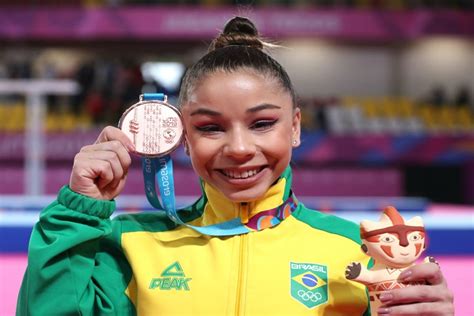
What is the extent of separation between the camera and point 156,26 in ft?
36.4

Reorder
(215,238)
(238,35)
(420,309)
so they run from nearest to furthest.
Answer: (420,309) < (215,238) < (238,35)

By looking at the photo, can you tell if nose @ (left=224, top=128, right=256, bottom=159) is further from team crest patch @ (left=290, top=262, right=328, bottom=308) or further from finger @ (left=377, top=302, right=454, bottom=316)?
finger @ (left=377, top=302, right=454, bottom=316)

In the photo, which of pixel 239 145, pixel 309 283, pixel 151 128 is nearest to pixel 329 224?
pixel 309 283

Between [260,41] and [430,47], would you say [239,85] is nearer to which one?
[260,41]

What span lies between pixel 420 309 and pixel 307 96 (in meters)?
12.0

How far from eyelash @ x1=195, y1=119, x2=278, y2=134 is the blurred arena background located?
7.59 meters

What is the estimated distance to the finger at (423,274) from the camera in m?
1.21

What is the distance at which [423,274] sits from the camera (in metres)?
1.21

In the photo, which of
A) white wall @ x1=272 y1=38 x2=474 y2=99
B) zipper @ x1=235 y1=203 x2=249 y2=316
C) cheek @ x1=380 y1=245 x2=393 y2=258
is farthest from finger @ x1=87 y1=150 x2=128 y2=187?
white wall @ x1=272 y1=38 x2=474 y2=99

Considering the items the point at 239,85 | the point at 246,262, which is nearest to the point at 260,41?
the point at 239,85

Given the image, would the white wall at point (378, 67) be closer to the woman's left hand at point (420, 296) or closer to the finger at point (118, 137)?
the finger at point (118, 137)

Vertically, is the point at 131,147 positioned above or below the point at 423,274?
above

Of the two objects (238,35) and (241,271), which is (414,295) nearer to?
(241,271)

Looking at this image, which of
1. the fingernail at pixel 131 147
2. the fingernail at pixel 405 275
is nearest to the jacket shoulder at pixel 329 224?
the fingernail at pixel 405 275
